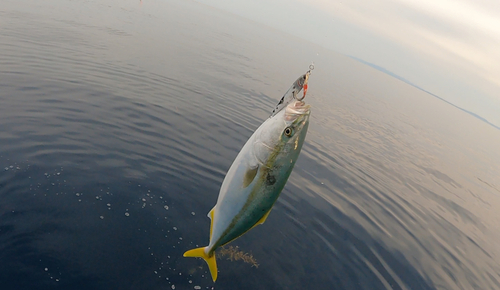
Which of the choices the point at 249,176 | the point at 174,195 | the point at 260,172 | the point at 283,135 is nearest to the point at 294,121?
the point at 283,135

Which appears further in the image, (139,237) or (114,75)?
(114,75)

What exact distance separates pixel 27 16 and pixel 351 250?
37.8m

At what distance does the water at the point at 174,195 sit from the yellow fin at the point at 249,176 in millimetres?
4072

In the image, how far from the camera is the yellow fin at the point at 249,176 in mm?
3436

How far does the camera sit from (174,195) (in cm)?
902

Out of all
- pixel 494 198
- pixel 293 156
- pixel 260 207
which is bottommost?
pixel 494 198

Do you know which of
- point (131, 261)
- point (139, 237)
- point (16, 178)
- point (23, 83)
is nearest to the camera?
point (131, 261)

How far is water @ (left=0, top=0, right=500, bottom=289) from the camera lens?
21.5 ft

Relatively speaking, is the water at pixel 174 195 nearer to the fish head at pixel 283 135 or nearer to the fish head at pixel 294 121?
the fish head at pixel 283 135

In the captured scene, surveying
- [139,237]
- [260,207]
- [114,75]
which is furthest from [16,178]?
[114,75]

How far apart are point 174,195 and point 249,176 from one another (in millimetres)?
6174

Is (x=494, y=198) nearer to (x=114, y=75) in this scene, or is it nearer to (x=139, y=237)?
(x=139, y=237)

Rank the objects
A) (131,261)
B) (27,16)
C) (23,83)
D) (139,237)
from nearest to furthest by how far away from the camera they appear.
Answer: (131,261)
(139,237)
(23,83)
(27,16)

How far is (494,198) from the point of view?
2122 cm
